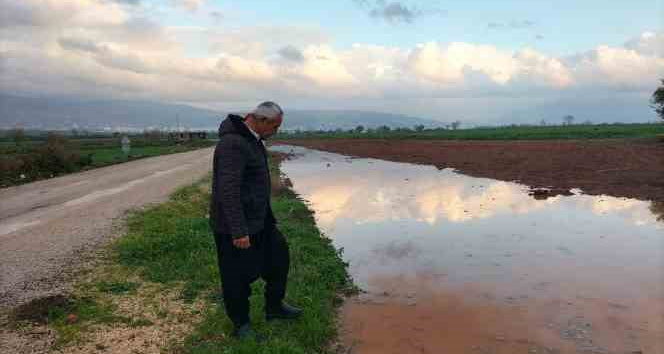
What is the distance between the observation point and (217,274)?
694cm

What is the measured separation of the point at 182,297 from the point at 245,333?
5.75ft

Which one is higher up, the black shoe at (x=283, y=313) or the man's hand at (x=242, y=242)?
the man's hand at (x=242, y=242)

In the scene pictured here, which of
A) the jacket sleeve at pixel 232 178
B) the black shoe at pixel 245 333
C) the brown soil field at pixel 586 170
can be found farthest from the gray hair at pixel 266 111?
the brown soil field at pixel 586 170

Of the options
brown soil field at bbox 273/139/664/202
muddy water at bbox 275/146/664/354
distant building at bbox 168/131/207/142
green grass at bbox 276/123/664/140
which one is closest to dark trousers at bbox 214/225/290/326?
muddy water at bbox 275/146/664/354

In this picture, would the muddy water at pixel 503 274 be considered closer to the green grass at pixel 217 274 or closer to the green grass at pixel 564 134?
the green grass at pixel 217 274

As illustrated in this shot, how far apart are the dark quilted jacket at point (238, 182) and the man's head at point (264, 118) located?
0.35 feet

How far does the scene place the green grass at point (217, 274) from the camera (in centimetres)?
500

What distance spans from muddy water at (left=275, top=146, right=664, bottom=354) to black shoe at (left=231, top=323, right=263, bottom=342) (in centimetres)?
126

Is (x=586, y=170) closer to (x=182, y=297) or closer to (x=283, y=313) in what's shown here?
(x=283, y=313)

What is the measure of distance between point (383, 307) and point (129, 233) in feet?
18.9

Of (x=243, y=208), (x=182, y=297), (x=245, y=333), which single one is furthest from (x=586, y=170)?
(x=243, y=208)

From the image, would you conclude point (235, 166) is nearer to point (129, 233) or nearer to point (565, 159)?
point (129, 233)

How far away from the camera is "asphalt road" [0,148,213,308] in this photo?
639 cm

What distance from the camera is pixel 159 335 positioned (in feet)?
16.6
